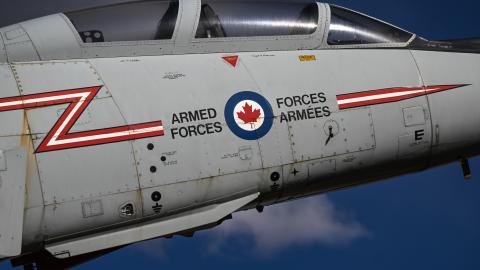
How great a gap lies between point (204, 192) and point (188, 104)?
1.10 m

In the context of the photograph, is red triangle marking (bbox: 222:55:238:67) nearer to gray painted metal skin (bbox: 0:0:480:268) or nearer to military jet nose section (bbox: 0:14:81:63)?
gray painted metal skin (bbox: 0:0:480:268)

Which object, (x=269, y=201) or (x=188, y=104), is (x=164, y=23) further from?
(x=269, y=201)

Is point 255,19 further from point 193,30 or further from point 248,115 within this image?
point 248,115

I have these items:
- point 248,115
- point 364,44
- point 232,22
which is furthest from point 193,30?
point 364,44

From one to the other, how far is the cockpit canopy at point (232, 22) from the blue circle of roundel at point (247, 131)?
1.02 meters

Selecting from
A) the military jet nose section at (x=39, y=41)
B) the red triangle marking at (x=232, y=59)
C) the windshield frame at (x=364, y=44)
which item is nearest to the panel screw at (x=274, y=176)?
the red triangle marking at (x=232, y=59)

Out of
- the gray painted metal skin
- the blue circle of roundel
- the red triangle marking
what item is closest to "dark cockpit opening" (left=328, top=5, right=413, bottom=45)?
the gray painted metal skin

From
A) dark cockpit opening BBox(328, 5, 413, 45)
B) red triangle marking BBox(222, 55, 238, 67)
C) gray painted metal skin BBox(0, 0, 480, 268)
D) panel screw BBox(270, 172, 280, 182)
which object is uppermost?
dark cockpit opening BBox(328, 5, 413, 45)

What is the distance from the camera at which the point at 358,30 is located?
11.0 meters

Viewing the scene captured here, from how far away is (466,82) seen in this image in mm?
10719

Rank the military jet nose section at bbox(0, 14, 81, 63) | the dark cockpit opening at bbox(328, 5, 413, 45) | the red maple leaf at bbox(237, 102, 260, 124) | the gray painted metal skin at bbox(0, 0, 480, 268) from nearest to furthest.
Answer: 1. the gray painted metal skin at bbox(0, 0, 480, 268)
2. the military jet nose section at bbox(0, 14, 81, 63)
3. the red maple leaf at bbox(237, 102, 260, 124)
4. the dark cockpit opening at bbox(328, 5, 413, 45)

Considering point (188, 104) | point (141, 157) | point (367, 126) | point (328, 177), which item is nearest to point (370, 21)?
point (367, 126)

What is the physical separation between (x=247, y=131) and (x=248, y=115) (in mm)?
212

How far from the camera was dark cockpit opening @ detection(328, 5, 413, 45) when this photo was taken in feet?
35.6
